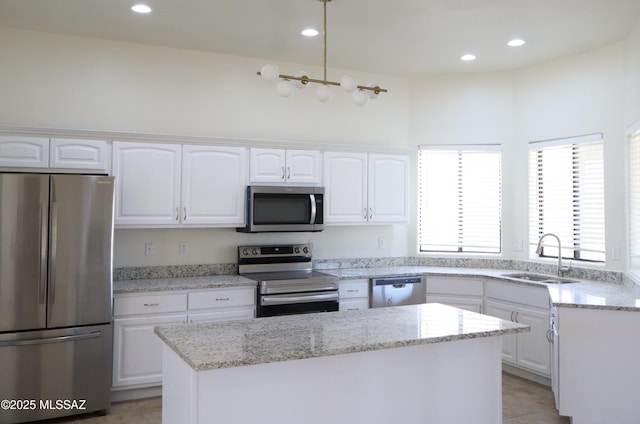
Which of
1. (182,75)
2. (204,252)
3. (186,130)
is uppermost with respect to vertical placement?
(182,75)

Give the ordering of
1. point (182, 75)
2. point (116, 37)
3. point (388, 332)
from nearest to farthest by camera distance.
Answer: point (388, 332)
point (116, 37)
point (182, 75)

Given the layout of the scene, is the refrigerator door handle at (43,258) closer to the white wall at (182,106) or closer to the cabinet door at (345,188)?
the white wall at (182,106)

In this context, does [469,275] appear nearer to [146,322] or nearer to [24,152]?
[146,322]

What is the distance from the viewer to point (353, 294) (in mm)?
4602

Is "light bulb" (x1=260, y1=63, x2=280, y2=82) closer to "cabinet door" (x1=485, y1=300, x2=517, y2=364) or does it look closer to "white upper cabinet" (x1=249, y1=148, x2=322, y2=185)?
"white upper cabinet" (x1=249, y1=148, x2=322, y2=185)

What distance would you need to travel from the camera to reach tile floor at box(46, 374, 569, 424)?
3.56 m

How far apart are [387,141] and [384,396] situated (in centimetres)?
341

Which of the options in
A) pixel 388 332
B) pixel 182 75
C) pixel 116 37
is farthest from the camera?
pixel 182 75

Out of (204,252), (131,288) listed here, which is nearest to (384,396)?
(131,288)

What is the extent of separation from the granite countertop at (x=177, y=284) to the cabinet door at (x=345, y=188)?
106 cm

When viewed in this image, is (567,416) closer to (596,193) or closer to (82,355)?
(596,193)

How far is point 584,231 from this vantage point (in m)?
4.55

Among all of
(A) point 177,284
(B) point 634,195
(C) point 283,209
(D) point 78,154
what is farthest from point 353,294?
(D) point 78,154

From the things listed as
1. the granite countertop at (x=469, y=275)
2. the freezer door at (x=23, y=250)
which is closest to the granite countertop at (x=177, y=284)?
the granite countertop at (x=469, y=275)
